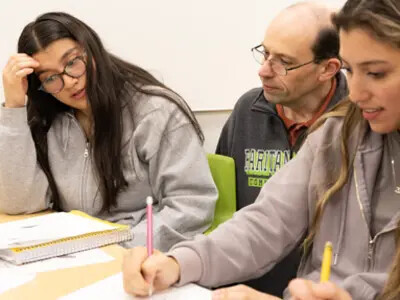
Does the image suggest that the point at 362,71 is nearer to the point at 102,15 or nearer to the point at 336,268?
the point at 336,268

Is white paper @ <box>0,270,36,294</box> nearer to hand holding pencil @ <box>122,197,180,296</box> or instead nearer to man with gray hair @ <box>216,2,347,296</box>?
hand holding pencil @ <box>122,197,180,296</box>

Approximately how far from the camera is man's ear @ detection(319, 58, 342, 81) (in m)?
1.83

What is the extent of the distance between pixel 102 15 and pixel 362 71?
1383mm

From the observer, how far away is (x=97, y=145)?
1742mm

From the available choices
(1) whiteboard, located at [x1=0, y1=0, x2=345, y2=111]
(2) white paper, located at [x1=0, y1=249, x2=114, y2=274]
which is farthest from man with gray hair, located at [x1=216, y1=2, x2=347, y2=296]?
(2) white paper, located at [x1=0, y1=249, x2=114, y2=274]

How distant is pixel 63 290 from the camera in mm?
1096

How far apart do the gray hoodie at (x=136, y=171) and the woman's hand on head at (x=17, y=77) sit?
0.03 metres

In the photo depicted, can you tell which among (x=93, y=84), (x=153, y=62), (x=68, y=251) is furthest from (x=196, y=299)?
(x=153, y=62)

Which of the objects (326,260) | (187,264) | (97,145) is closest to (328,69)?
(97,145)

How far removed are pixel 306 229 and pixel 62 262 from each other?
563 mm

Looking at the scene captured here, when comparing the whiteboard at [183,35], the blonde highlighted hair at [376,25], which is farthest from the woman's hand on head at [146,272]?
the whiteboard at [183,35]

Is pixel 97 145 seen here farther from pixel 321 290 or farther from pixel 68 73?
pixel 321 290

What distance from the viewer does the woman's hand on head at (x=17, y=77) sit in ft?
5.59

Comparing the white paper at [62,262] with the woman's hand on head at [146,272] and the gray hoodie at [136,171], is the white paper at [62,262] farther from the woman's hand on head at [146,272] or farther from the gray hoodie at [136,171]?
the gray hoodie at [136,171]
